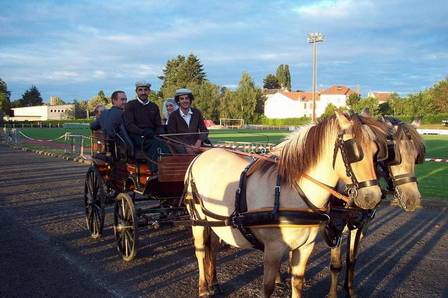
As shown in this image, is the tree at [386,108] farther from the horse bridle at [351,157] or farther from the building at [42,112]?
the building at [42,112]

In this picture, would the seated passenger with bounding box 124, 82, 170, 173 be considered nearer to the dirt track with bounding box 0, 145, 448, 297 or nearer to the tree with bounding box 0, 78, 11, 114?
the dirt track with bounding box 0, 145, 448, 297

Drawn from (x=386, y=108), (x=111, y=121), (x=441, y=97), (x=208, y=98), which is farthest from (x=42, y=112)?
(x=111, y=121)

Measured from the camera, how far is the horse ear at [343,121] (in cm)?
348

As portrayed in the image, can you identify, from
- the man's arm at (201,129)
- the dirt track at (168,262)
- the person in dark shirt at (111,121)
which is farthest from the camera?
the person in dark shirt at (111,121)

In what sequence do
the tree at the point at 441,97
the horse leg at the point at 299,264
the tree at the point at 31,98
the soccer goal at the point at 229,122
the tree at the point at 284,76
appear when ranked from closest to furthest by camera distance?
the horse leg at the point at 299,264, the soccer goal at the point at 229,122, the tree at the point at 441,97, the tree at the point at 31,98, the tree at the point at 284,76

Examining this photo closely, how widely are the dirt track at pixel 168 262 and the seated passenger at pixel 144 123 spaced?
1.47 metres

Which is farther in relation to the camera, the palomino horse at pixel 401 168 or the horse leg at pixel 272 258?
the palomino horse at pixel 401 168

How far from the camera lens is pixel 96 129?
28.9ft

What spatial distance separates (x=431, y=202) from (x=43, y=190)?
10017mm

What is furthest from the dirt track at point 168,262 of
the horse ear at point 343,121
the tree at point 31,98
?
the tree at point 31,98

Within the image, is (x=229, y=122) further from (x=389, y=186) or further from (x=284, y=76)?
(x=389, y=186)

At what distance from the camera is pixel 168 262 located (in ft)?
20.4

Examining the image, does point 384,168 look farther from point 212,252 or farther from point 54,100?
point 54,100

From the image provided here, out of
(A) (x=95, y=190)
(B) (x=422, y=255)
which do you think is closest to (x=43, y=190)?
(A) (x=95, y=190)
